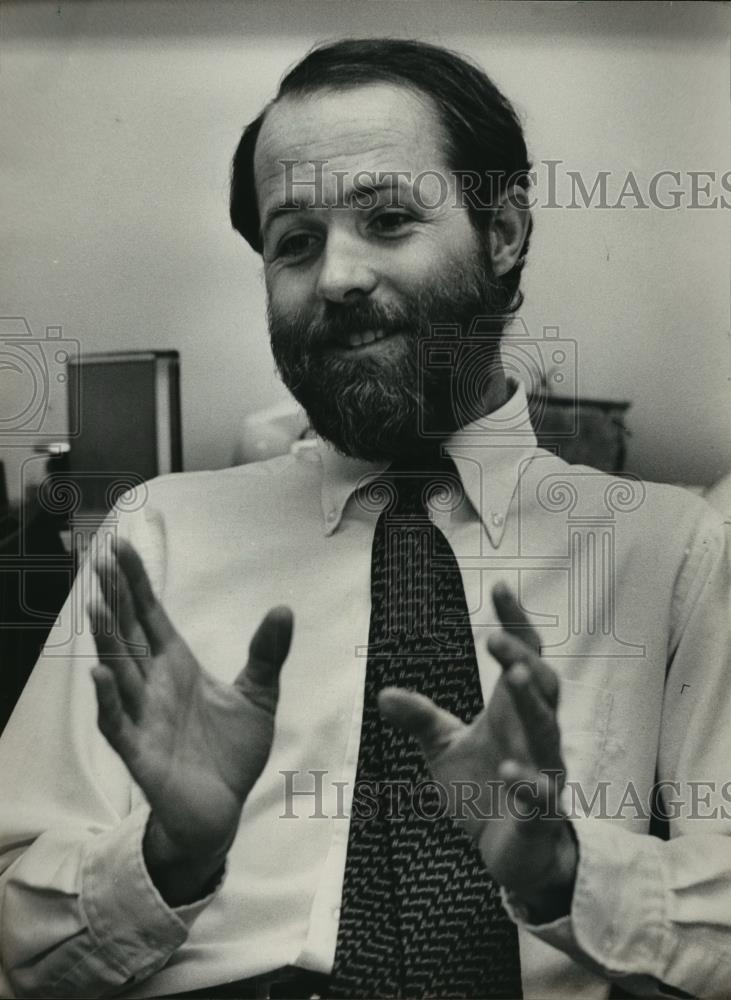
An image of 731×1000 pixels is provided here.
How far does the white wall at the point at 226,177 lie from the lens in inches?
56.8

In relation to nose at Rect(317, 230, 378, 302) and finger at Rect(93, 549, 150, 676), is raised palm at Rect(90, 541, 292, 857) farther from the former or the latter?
nose at Rect(317, 230, 378, 302)

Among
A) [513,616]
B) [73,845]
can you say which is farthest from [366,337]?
[73,845]

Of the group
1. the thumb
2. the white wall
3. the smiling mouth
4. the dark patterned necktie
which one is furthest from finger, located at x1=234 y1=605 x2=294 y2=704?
the smiling mouth

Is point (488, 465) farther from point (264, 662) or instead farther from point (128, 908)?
point (128, 908)

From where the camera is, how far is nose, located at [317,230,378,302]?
53.6 inches

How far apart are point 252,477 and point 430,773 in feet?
1.37

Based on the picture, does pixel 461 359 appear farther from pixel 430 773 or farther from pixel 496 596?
pixel 430 773

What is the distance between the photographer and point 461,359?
4.63 feet

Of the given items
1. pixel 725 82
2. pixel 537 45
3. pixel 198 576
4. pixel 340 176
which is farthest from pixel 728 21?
pixel 198 576

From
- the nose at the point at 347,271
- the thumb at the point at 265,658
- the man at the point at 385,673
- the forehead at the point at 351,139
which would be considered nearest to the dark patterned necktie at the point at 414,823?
the man at the point at 385,673

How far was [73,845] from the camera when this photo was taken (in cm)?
135

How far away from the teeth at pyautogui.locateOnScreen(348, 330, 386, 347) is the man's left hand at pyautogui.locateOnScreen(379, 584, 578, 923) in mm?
334

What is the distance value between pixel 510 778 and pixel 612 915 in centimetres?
21

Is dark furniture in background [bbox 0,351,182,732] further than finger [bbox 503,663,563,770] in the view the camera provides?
Yes
